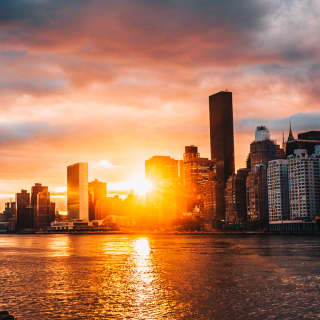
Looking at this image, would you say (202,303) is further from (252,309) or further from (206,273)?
(206,273)

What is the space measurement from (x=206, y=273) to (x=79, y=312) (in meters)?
40.0

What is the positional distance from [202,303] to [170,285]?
624 inches

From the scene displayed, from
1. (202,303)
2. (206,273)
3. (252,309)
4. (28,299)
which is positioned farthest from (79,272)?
(252,309)

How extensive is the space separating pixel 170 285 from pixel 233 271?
22.4 meters

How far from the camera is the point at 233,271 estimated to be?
94750 mm

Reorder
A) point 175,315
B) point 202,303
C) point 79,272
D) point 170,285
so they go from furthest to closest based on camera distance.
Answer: point 79,272, point 170,285, point 202,303, point 175,315

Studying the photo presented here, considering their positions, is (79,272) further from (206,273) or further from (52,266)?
(206,273)

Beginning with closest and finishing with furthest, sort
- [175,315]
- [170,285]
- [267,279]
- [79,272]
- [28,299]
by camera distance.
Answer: [175,315] → [28,299] → [170,285] → [267,279] → [79,272]

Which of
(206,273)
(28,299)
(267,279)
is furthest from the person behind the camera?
(206,273)

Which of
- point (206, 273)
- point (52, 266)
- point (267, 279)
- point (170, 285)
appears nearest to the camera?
point (170, 285)

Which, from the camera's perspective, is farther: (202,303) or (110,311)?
(202,303)

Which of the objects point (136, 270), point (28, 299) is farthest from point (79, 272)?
point (28, 299)

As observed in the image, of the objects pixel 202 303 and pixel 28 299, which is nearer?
pixel 202 303

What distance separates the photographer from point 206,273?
91812 mm
